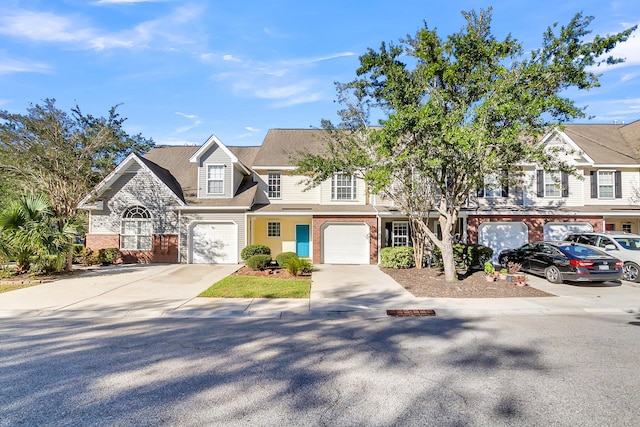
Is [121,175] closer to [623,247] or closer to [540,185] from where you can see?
[540,185]

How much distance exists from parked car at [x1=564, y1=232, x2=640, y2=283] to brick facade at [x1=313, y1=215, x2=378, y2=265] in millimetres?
9229

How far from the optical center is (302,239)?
Answer: 20.6 meters

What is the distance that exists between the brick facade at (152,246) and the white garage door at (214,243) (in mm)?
1060

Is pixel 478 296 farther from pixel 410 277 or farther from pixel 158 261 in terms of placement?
pixel 158 261

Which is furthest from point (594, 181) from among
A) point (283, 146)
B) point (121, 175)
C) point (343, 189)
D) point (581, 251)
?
point (121, 175)

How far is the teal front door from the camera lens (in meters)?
20.5

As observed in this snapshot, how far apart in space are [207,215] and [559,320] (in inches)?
628

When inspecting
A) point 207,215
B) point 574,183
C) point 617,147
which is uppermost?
point 617,147

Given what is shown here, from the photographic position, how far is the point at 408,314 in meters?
A: 8.61

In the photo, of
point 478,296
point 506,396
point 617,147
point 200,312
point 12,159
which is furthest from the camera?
point 617,147

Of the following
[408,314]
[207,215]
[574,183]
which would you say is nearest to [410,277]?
[408,314]

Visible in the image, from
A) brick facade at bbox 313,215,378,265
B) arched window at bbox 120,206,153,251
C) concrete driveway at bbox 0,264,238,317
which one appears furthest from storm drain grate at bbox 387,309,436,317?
arched window at bbox 120,206,153,251

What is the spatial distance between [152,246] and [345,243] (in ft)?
34.9

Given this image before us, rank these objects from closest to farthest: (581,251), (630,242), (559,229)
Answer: (581,251), (630,242), (559,229)
